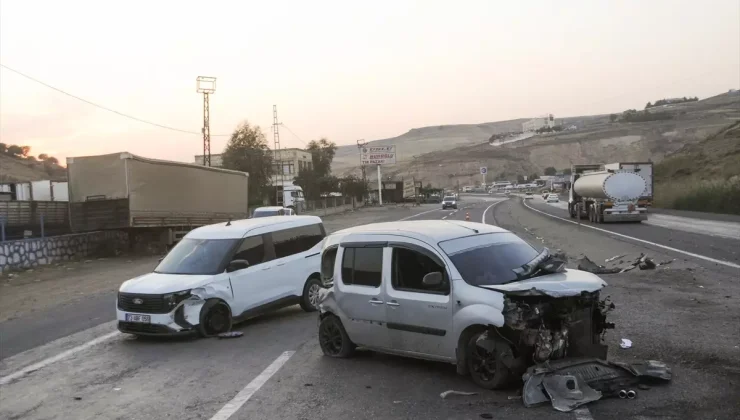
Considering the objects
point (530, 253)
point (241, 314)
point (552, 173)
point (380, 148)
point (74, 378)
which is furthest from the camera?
point (552, 173)

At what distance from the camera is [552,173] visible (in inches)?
6826

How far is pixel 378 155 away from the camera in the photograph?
10188cm

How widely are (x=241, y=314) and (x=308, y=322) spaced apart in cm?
115

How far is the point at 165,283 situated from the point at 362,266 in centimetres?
395

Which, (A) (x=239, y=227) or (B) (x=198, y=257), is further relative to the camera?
(A) (x=239, y=227)

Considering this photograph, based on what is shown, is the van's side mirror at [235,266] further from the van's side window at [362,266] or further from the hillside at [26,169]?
the hillside at [26,169]

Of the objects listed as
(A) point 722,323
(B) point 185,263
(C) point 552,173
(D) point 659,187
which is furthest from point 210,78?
(C) point 552,173

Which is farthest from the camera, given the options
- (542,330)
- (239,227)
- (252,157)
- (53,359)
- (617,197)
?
(252,157)

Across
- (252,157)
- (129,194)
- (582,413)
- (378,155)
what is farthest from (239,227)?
(378,155)

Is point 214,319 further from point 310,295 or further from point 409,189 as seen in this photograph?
point 409,189

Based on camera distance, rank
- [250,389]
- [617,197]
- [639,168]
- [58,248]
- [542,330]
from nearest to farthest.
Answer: [542,330], [250,389], [58,248], [617,197], [639,168]

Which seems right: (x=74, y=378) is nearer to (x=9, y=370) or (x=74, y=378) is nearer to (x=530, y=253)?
(x=9, y=370)

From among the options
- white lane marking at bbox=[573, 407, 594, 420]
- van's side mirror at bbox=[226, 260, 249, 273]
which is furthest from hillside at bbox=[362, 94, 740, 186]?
white lane marking at bbox=[573, 407, 594, 420]

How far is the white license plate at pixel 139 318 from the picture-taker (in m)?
10.1
